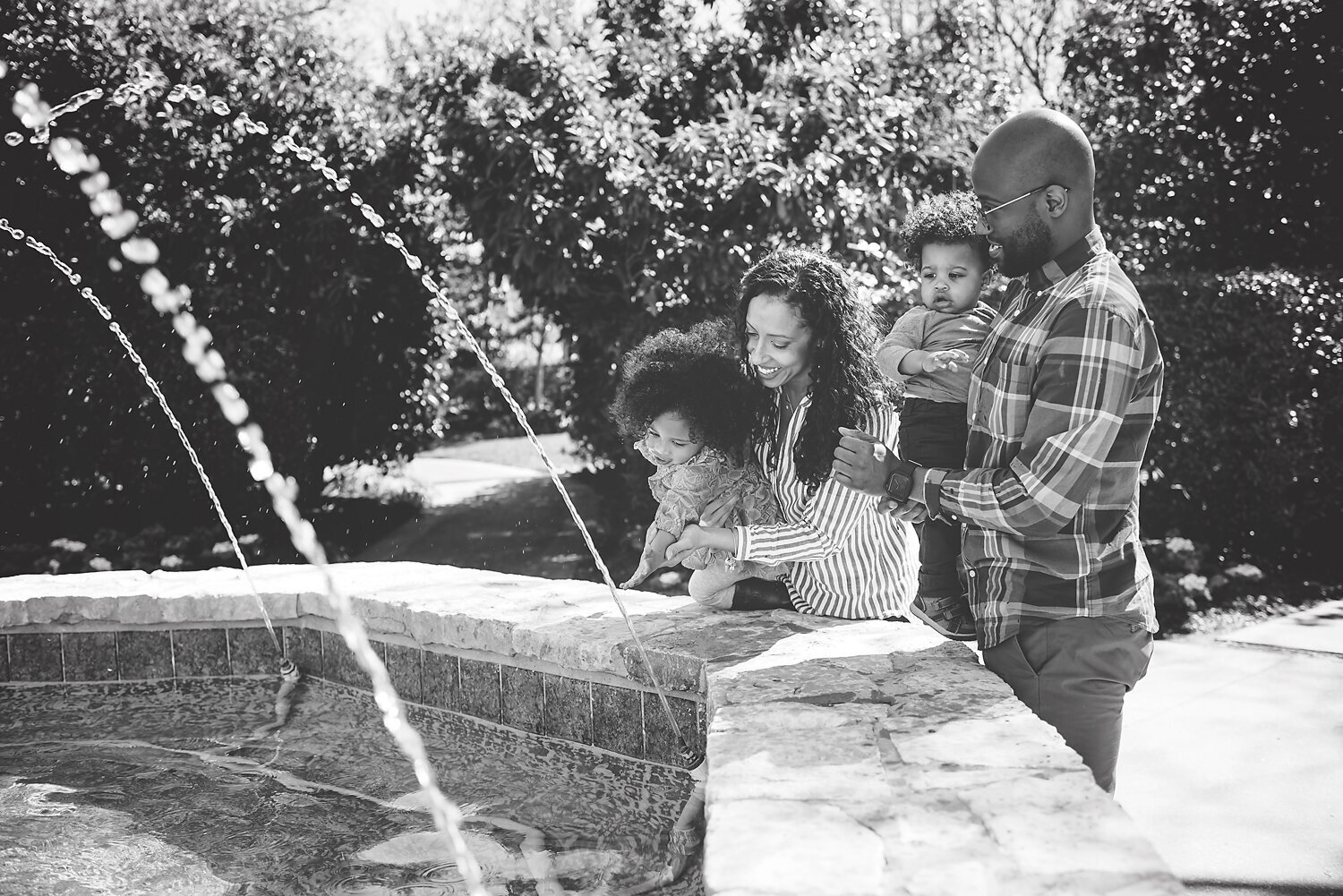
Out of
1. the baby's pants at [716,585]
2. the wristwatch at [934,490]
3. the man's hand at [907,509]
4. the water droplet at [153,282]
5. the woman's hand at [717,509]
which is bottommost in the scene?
the baby's pants at [716,585]

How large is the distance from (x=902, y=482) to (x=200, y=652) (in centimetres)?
293

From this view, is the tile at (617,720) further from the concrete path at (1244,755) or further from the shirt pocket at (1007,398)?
the concrete path at (1244,755)

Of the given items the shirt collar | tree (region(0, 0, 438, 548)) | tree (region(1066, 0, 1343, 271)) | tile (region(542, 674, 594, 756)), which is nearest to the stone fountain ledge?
tile (region(542, 674, 594, 756))

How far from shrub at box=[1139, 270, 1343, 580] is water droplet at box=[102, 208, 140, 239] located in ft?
21.4

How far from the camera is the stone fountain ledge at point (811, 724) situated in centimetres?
163

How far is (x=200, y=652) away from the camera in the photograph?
4113mm

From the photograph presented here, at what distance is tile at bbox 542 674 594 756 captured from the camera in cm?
314

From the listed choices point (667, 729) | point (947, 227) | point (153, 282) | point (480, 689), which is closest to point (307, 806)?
point (480, 689)

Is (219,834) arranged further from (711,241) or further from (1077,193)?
(711,241)

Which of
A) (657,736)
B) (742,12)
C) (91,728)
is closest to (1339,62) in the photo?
(742,12)

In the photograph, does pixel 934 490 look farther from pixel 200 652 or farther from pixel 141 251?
pixel 141 251

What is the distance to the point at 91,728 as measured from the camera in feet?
12.4

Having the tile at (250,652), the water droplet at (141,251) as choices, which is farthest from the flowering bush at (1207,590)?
the water droplet at (141,251)

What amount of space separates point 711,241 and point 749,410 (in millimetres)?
3180
